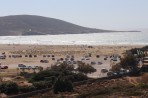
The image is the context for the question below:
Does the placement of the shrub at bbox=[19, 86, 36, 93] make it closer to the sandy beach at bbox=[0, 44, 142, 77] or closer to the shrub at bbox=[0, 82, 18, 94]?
the shrub at bbox=[0, 82, 18, 94]

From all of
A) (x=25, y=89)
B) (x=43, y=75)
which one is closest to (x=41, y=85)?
(x=25, y=89)

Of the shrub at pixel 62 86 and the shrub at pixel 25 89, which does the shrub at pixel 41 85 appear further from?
the shrub at pixel 62 86

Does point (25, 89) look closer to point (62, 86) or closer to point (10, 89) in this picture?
point (10, 89)

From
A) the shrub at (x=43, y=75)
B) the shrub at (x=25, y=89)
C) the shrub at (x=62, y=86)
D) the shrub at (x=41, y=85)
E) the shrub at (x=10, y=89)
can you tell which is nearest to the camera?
the shrub at (x=10, y=89)

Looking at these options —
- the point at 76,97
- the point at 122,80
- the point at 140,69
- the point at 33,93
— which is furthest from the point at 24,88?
the point at 140,69

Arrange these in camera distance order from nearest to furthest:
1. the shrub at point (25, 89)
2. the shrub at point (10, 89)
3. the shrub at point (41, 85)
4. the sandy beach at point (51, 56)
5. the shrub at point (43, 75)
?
the shrub at point (10, 89) → the shrub at point (25, 89) → the shrub at point (41, 85) → the shrub at point (43, 75) → the sandy beach at point (51, 56)

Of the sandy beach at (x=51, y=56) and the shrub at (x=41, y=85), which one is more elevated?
the sandy beach at (x=51, y=56)

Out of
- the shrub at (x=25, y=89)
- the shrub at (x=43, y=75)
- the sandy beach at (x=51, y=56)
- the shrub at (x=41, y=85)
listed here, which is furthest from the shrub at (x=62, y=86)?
the sandy beach at (x=51, y=56)

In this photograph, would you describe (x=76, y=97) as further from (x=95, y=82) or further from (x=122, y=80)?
(x=122, y=80)

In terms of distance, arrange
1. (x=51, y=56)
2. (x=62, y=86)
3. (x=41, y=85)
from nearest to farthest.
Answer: (x=62, y=86) → (x=41, y=85) → (x=51, y=56)

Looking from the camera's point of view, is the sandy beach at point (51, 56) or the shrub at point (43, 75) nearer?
the shrub at point (43, 75)

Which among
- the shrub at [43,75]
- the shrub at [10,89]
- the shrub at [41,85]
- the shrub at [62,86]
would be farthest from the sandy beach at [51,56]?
the shrub at [10,89]

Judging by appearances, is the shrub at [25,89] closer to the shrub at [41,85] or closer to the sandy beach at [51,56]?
the shrub at [41,85]
